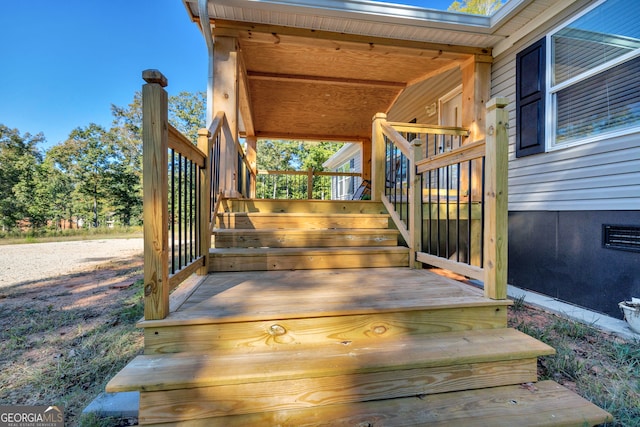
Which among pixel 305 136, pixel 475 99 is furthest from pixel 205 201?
pixel 305 136

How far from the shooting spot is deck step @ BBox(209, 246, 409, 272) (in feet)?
7.86

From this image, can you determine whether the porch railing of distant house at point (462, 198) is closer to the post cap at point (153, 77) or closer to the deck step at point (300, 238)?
the deck step at point (300, 238)

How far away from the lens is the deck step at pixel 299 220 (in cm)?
299

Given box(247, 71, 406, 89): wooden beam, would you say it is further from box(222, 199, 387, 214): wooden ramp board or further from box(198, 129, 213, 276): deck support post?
box(198, 129, 213, 276): deck support post

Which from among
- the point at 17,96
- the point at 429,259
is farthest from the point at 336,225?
the point at 17,96

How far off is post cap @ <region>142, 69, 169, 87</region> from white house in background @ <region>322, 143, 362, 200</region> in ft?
27.9

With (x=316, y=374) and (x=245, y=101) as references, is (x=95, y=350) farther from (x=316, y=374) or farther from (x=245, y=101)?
(x=245, y=101)

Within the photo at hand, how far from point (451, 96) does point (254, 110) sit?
3.91 metres

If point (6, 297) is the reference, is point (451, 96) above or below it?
above

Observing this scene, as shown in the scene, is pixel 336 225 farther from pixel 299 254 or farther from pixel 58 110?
pixel 58 110

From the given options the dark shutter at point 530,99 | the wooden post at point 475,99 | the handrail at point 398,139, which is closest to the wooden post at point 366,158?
the wooden post at point 475,99

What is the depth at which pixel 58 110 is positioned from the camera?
99.9ft

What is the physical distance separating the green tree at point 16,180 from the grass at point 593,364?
24.7 meters

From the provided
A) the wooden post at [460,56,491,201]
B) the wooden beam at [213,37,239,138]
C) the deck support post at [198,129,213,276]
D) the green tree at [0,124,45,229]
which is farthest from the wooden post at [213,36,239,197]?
the green tree at [0,124,45,229]
